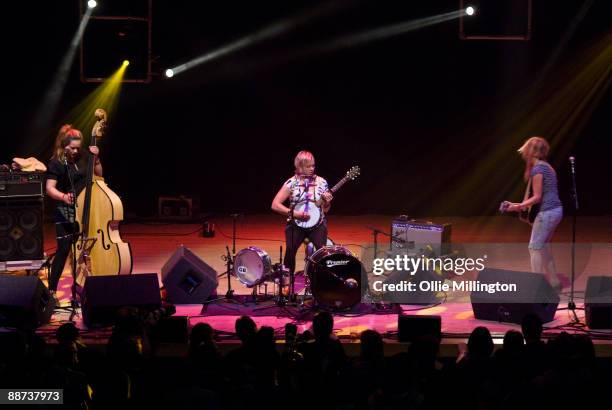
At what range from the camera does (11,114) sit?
16875mm

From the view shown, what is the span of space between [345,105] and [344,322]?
28.6 ft

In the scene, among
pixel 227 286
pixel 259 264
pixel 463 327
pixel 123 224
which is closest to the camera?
pixel 463 327

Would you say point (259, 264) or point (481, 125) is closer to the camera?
point (259, 264)

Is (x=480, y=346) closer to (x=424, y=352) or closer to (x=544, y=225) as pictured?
(x=424, y=352)

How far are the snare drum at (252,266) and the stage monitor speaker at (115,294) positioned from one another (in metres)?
1.46

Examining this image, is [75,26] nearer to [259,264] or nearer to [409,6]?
[409,6]

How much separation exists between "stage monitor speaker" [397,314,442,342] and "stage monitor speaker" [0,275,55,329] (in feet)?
10.9

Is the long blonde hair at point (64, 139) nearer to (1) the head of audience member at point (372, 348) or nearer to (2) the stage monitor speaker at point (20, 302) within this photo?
(2) the stage monitor speaker at point (20, 302)

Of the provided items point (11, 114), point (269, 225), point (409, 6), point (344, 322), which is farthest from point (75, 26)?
point (344, 322)

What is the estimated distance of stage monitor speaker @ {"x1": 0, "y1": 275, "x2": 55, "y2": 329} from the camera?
8.29 m

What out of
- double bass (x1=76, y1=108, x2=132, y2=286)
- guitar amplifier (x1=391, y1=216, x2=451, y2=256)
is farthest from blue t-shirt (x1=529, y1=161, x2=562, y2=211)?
double bass (x1=76, y1=108, x2=132, y2=286)

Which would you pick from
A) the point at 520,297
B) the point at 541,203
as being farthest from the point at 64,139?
the point at 541,203
